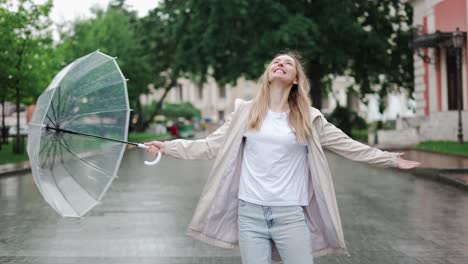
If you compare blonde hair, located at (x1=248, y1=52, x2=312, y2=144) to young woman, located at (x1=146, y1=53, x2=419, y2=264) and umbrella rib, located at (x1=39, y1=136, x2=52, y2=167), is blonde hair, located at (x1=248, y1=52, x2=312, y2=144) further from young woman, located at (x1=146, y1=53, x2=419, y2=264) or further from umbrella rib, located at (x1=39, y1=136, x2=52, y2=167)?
umbrella rib, located at (x1=39, y1=136, x2=52, y2=167)

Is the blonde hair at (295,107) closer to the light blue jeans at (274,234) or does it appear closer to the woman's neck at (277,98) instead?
the woman's neck at (277,98)

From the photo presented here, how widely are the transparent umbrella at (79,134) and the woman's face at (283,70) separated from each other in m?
1.25

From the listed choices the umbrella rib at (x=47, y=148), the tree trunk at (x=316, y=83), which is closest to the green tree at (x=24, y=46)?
the tree trunk at (x=316, y=83)

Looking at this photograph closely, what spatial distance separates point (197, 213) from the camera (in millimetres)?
4348

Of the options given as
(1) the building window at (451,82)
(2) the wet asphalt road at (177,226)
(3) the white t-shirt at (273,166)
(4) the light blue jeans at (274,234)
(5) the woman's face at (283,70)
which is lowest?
(2) the wet asphalt road at (177,226)

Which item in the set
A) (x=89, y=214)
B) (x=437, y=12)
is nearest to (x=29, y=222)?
(x=89, y=214)

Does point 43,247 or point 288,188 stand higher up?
point 288,188

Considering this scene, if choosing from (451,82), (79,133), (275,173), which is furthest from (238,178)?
(451,82)

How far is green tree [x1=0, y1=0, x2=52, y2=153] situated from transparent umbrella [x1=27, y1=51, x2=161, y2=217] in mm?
20993

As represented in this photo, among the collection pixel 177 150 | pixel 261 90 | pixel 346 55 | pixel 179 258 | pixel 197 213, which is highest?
pixel 346 55

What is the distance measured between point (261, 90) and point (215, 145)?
1.51 feet

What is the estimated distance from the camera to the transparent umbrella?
5.06 metres

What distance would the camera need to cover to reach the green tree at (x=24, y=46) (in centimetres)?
2573

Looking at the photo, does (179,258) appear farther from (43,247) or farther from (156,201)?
(156,201)
